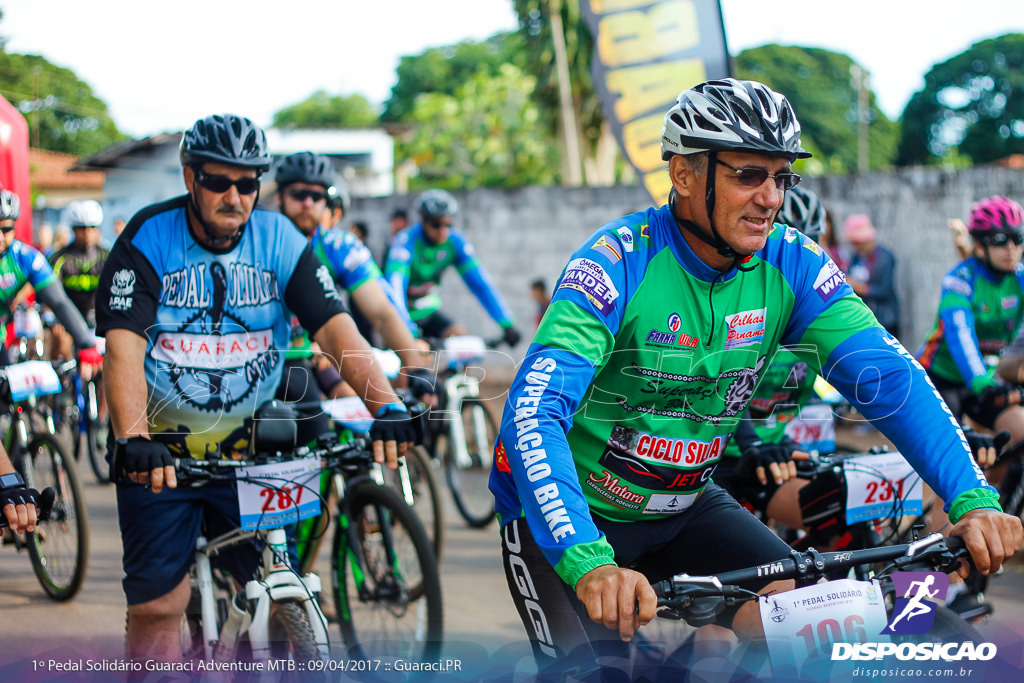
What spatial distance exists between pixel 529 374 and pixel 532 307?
12.2m

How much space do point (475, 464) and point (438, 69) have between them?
71.8 m

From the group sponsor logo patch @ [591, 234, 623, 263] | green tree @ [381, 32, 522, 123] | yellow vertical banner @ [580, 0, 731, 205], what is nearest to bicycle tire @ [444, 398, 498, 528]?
yellow vertical banner @ [580, 0, 731, 205]

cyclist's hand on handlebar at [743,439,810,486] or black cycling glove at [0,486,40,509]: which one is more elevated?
black cycling glove at [0,486,40,509]

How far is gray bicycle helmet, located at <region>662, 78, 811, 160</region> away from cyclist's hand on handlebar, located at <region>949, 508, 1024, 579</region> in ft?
3.42

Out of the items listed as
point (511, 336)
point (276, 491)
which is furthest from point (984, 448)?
point (511, 336)

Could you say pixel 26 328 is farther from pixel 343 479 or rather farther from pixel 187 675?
pixel 187 675

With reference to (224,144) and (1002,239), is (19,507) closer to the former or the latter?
(224,144)

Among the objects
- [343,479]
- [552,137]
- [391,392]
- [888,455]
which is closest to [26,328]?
[343,479]

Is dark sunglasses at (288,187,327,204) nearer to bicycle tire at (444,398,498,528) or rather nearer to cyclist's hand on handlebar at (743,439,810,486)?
bicycle tire at (444,398,498,528)

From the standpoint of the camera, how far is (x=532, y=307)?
48.4ft

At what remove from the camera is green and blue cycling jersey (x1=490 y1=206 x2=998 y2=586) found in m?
2.64

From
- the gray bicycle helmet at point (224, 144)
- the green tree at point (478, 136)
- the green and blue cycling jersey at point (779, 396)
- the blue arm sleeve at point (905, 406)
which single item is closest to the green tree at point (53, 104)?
the gray bicycle helmet at point (224, 144)

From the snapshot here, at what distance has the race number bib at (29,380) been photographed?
5441 millimetres

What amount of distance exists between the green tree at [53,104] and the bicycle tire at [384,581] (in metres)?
6.46
